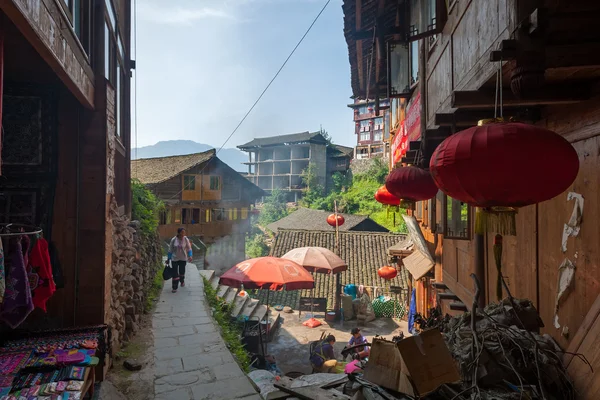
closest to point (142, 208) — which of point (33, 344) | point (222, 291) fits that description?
point (222, 291)

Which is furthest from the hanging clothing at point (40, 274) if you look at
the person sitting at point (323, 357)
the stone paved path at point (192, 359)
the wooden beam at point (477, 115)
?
the person sitting at point (323, 357)

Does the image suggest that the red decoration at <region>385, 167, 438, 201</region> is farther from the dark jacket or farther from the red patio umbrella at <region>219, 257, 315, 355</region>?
the dark jacket

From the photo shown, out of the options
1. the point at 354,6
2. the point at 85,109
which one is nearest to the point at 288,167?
the point at 354,6

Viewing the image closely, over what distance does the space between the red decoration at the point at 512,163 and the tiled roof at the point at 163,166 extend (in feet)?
74.1

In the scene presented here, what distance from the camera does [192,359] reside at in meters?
6.30

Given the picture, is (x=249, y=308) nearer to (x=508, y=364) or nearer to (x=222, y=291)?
(x=222, y=291)

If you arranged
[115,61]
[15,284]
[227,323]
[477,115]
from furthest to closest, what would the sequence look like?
1. [227,323]
2. [115,61]
3. [477,115]
4. [15,284]

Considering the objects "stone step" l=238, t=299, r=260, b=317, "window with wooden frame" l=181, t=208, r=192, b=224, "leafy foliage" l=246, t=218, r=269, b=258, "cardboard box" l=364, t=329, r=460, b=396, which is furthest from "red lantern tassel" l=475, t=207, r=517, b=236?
"leafy foliage" l=246, t=218, r=269, b=258

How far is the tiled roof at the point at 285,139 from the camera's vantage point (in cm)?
4547

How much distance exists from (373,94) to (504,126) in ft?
37.3

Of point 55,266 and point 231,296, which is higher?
point 55,266

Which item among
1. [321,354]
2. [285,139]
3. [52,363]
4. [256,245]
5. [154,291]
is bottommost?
[321,354]

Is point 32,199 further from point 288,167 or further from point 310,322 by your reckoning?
point 288,167

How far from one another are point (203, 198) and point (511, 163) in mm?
24804
